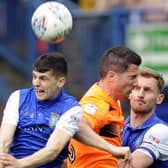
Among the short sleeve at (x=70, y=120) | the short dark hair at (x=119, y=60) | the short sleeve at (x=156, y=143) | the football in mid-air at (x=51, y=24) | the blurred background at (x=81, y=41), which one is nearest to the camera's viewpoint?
the short sleeve at (x=70, y=120)

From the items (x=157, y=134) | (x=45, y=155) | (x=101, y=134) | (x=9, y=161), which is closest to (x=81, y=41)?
(x=101, y=134)

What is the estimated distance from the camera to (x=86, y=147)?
9109 mm

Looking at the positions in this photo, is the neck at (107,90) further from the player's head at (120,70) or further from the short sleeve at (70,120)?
the short sleeve at (70,120)

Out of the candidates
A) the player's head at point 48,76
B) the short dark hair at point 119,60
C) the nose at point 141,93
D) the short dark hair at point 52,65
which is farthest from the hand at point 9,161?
the short dark hair at point 119,60

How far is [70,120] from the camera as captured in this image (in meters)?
8.30

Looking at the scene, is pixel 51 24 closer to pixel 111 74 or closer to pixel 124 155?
pixel 111 74

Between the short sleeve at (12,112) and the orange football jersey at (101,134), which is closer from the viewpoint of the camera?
the short sleeve at (12,112)

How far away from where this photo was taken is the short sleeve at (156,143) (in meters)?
8.68

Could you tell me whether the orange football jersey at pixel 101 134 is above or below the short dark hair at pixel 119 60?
below

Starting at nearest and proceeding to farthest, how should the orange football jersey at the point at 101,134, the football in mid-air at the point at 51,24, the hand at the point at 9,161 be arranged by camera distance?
the hand at the point at 9,161 → the football in mid-air at the point at 51,24 → the orange football jersey at the point at 101,134

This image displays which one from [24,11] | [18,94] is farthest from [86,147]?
[24,11]

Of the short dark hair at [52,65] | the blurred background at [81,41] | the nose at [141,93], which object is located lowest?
the blurred background at [81,41]

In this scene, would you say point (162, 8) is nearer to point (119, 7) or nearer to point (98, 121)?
point (119, 7)

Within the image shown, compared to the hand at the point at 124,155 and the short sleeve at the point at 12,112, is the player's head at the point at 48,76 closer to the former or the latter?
the short sleeve at the point at 12,112
